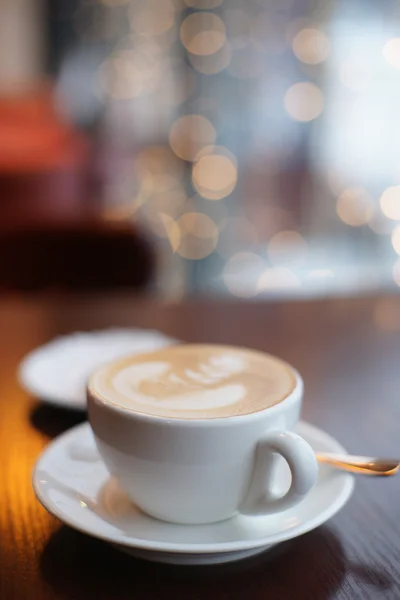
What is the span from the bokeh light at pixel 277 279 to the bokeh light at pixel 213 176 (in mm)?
349

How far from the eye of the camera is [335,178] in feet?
8.63

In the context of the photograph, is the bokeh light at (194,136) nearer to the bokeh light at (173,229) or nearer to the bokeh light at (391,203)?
the bokeh light at (173,229)

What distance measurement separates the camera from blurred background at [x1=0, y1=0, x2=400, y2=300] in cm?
241

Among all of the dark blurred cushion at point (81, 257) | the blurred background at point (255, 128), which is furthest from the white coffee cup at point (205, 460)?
the blurred background at point (255, 128)

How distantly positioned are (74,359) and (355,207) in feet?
7.02

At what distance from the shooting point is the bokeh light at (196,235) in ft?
7.98

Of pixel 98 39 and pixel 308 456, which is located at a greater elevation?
pixel 98 39

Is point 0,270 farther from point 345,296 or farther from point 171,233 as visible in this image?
point 171,233

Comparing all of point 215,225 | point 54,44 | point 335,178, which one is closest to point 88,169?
point 215,225

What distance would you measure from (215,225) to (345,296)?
1.69 m

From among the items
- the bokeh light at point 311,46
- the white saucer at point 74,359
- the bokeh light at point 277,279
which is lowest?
the bokeh light at point 277,279

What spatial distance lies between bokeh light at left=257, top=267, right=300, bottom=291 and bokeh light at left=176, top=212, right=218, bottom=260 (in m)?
0.22

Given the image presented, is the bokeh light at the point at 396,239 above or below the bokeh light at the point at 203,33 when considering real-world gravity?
below

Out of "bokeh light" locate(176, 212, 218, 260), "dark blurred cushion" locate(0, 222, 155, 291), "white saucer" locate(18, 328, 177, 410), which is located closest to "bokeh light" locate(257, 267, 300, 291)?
"bokeh light" locate(176, 212, 218, 260)
